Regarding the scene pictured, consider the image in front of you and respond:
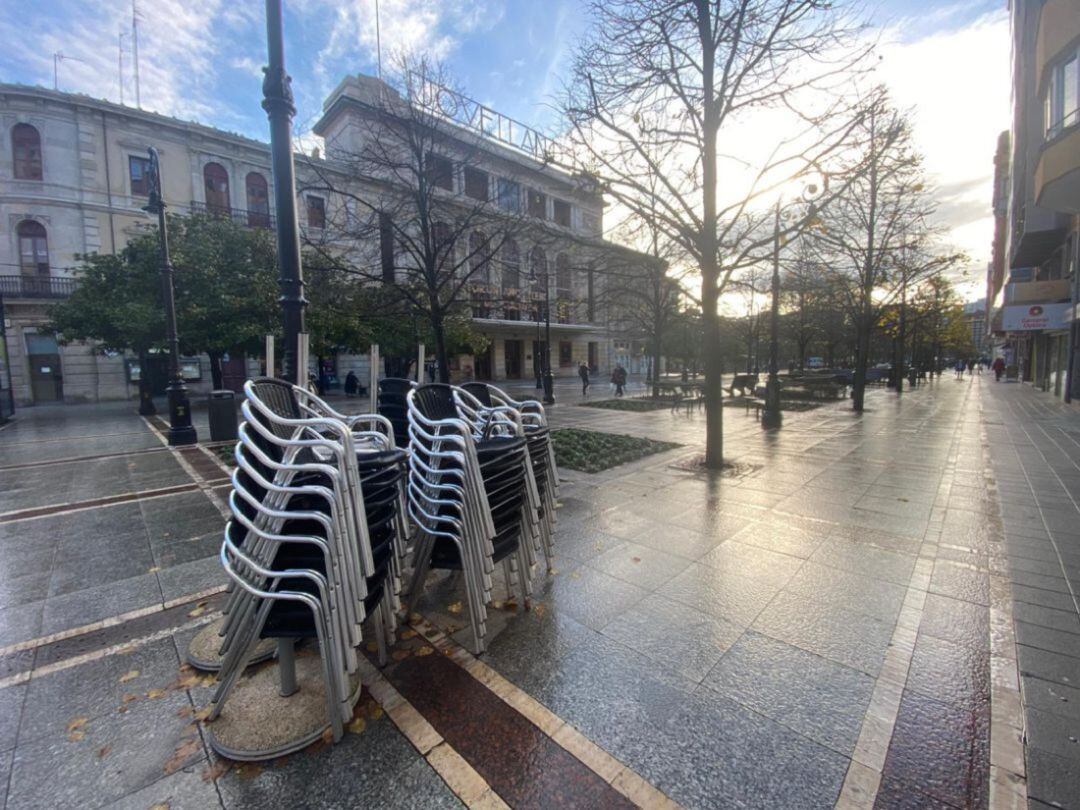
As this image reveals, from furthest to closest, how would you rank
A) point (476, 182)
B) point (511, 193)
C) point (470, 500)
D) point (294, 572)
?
point (476, 182) < point (511, 193) < point (470, 500) < point (294, 572)

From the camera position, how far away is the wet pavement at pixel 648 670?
1920 mm

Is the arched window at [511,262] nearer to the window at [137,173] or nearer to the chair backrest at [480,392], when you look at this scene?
the chair backrest at [480,392]

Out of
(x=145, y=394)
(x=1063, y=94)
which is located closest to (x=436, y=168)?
(x=145, y=394)

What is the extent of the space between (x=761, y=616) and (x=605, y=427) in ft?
30.1

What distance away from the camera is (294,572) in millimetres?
2033

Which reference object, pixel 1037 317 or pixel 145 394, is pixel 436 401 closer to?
pixel 145 394

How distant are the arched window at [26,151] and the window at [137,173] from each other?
3365 millimetres

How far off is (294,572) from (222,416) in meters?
10.6

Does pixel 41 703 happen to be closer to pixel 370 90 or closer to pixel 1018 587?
pixel 1018 587

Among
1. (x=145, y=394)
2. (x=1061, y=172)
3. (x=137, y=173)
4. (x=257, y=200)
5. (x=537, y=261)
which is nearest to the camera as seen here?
(x=537, y=261)

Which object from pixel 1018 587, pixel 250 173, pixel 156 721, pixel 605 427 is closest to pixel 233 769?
pixel 156 721

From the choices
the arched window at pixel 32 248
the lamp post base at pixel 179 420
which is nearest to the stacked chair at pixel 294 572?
the lamp post base at pixel 179 420

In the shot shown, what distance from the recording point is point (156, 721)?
2.27 meters

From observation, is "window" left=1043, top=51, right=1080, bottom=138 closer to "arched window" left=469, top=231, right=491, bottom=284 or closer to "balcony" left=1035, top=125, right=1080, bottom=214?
"balcony" left=1035, top=125, right=1080, bottom=214
